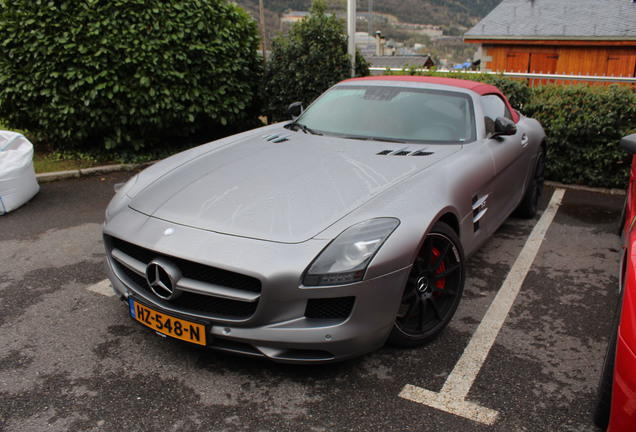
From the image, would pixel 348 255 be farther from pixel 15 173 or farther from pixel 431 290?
pixel 15 173

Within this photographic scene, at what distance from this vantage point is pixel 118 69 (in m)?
6.46

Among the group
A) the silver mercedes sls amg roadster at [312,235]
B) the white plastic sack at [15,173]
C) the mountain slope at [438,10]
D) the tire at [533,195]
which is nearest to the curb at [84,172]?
the white plastic sack at [15,173]

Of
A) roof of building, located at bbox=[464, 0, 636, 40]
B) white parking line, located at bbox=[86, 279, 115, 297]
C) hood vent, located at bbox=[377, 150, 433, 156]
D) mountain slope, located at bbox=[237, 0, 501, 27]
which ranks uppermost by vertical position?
mountain slope, located at bbox=[237, 0, 501, 27]

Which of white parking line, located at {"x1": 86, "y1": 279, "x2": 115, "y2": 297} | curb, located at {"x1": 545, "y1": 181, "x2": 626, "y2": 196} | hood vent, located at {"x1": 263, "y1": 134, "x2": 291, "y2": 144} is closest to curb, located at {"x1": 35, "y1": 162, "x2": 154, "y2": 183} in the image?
white parking line, located at {"x1": 86, "y1": 279, "x2": 115, "y2": 297}

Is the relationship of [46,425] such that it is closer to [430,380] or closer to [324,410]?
[324,410]

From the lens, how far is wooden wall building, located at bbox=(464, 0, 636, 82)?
20.6 m

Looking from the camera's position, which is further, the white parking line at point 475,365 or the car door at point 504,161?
the car door at point 504,161

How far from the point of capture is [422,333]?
287cm

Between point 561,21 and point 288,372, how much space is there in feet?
81.6

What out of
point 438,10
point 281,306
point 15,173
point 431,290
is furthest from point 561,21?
point 438,10

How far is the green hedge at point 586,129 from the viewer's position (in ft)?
20.1

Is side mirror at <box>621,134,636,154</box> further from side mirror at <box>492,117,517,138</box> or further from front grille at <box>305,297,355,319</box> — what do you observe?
front grille at <box>305,297,355,319</box>

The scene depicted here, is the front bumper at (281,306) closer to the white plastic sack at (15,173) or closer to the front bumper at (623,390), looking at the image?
the front bumper at (623,390)

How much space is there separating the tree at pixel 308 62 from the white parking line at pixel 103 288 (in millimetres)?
4696
